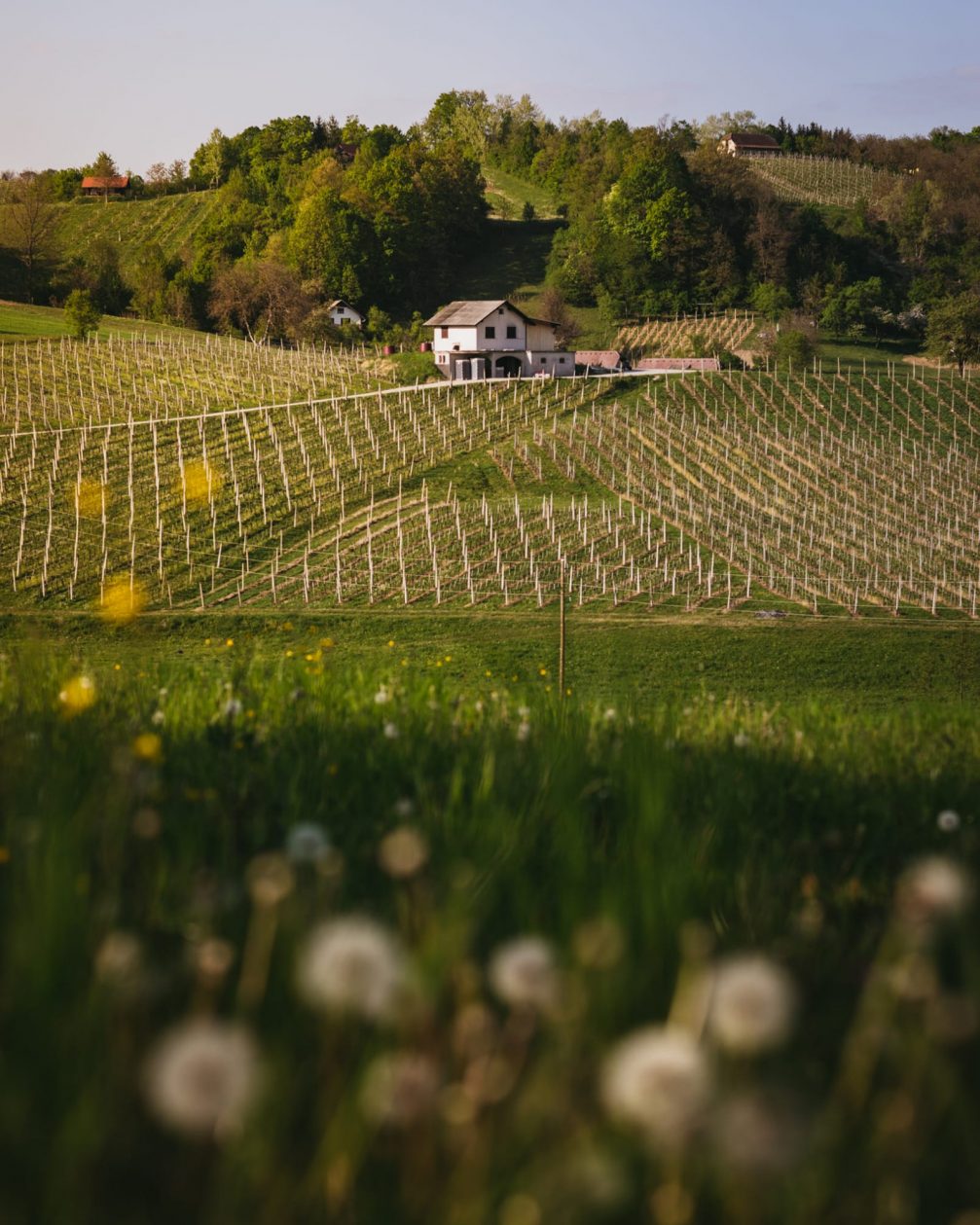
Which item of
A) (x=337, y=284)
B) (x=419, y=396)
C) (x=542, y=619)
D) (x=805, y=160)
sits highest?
(x=805, y=160)

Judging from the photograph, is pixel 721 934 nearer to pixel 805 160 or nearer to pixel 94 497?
pixel 94 497

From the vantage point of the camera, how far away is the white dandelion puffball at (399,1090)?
1445mm

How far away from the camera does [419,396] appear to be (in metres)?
45.8

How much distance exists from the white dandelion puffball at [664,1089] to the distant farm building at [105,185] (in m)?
119

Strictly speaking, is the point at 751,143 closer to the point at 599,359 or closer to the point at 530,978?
the point at 599,359

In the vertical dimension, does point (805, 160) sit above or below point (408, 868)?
above

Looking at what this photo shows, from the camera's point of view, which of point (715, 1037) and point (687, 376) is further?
point (687, 376)

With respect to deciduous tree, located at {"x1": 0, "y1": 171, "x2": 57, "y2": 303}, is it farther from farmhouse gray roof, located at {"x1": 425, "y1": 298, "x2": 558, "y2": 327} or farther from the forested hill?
farmhouse gray roof, located at {"x1": 425, "y1": 298, "x2": 558, "y2": 327}

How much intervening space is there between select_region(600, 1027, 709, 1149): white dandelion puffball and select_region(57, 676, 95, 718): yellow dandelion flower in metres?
→ 3.77

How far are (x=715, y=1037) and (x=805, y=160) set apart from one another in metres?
130

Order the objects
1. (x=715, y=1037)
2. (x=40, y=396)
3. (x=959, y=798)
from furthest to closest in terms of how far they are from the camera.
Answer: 1. (x=40, y=396)
2. (x=959, y=798)
3. (x=715, y=1037)

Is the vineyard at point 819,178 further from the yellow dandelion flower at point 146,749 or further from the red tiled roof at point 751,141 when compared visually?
the yellow dandelion flower at point 146,749

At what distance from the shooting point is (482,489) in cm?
3550

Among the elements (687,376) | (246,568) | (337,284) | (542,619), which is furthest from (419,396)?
(337,284)
